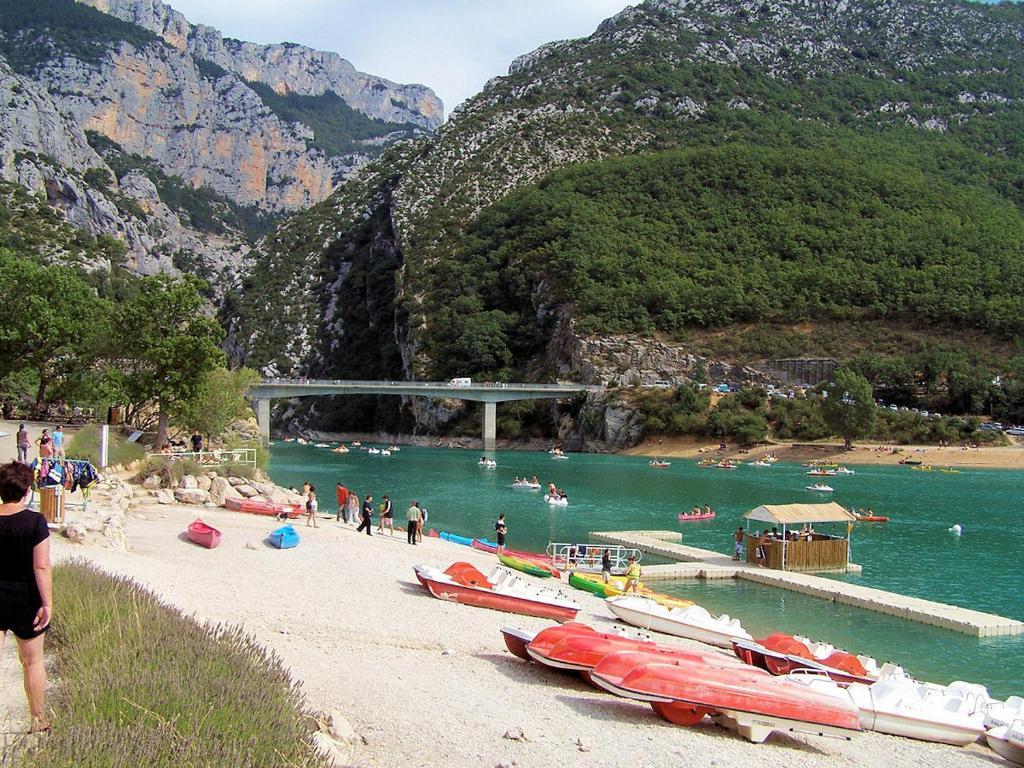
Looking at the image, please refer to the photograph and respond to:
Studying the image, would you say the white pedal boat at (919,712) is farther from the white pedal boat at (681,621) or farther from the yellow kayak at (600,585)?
the yellow kayak at (600,585)

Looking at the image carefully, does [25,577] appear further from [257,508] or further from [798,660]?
[257,508]

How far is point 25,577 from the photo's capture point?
7.39 meters

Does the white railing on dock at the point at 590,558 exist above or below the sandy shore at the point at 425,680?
below

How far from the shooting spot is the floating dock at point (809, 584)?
23.8 m

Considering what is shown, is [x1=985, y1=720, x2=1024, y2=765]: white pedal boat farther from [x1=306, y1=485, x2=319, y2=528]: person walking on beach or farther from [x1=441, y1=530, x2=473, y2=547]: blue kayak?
[x1=441, y1=530, x2=473, y2=547]: blue kayak

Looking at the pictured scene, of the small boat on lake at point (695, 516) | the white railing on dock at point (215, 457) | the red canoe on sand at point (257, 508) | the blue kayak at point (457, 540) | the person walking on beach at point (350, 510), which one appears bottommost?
the small boat on lake at point (695, 516)

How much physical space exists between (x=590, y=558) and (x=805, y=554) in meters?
7.31

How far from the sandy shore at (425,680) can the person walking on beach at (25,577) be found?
9.66ft

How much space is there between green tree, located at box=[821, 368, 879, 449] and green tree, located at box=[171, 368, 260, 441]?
56267 mm

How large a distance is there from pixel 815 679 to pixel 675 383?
3649 inches

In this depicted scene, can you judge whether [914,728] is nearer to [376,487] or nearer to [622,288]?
[376,487]

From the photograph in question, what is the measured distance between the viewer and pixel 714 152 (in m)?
146

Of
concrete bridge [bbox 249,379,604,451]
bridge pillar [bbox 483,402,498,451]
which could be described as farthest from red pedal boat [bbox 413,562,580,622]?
bridge pillar [bbox 483,402,498,451]

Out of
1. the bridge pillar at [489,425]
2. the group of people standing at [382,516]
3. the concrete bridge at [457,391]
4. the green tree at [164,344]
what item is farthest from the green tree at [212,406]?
the bridge pillar at [489,425]
